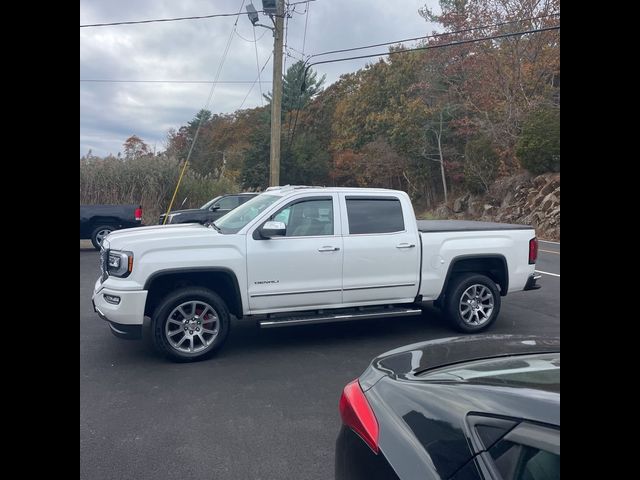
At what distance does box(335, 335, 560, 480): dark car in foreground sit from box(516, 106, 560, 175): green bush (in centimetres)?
2472

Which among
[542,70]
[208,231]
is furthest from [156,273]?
[542,70]

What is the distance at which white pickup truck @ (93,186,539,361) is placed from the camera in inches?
231

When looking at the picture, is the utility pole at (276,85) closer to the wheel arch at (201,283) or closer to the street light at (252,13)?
the street light at (252,13)

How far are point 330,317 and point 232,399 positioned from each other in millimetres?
1862

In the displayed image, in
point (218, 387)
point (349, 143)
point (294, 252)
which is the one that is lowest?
point (218, 387)

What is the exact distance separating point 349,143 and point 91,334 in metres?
36.9

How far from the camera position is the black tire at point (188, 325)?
19.2 ft

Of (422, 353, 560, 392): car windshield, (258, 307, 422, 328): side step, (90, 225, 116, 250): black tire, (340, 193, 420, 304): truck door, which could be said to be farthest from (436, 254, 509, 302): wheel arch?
(90, 225, 116, 250): black tire

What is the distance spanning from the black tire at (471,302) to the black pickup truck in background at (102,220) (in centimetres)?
1150

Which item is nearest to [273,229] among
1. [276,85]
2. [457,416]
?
[457,416]

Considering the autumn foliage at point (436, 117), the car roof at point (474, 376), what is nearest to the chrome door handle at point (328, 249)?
the car roof at point (474, 376)

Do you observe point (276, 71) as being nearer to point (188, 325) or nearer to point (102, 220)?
point (102, 220)
